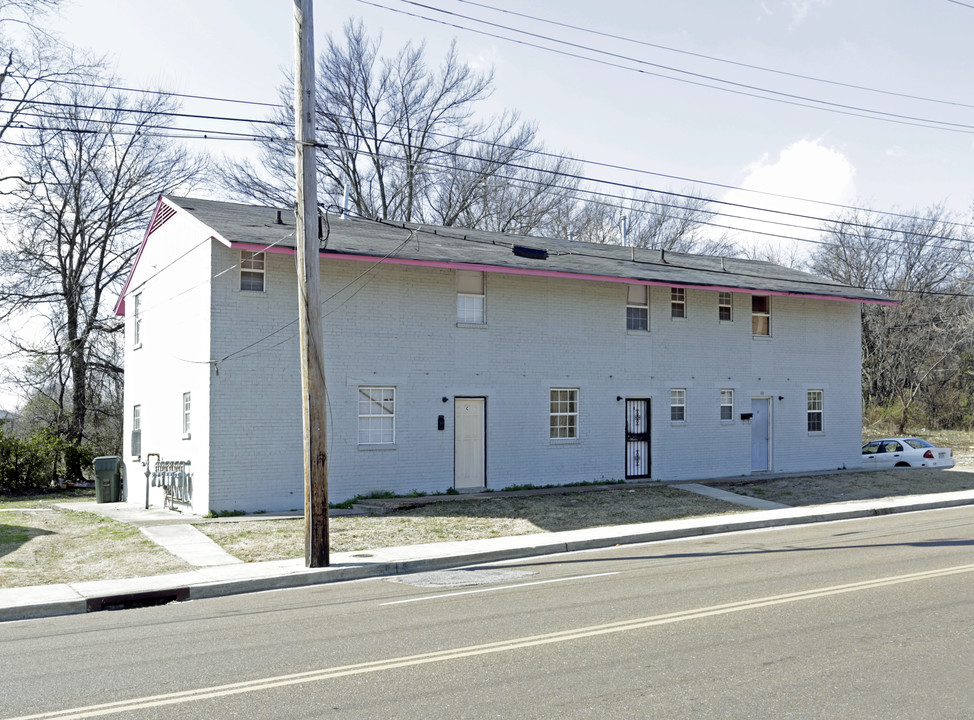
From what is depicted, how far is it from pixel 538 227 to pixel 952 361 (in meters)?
23.6

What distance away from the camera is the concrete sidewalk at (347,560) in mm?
11156

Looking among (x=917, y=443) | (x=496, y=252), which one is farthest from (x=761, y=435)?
(x=496, y=252)

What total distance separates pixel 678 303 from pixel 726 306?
184cm

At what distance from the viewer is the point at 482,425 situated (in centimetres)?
2238

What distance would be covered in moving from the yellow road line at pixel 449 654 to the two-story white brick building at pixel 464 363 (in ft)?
40.2

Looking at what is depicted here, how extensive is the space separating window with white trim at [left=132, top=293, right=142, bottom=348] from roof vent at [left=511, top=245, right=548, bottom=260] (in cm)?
1221

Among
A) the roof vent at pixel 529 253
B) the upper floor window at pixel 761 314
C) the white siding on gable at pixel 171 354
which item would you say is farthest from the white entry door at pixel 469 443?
the upper floor window at pixel 761 314

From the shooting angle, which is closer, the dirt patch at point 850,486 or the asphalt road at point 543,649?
the asphalt road at point 543,649

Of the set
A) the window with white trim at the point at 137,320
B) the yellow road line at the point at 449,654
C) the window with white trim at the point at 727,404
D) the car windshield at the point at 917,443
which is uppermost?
the window with white trim at the point at 137,320

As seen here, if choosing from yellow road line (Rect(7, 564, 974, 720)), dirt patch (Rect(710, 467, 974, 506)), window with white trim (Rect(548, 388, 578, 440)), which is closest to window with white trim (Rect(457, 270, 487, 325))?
window with white trim (Rect(548, 388, 578, 440))

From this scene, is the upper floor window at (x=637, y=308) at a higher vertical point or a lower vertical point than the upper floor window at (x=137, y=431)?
higher

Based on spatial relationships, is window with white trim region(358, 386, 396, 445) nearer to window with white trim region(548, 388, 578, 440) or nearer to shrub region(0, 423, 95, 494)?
window with white trim region(548, 388, 578, 440)

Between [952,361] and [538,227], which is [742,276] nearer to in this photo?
[538,227]

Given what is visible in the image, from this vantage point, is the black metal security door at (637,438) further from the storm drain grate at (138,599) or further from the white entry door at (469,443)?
the storm drain grate at (138,599)
